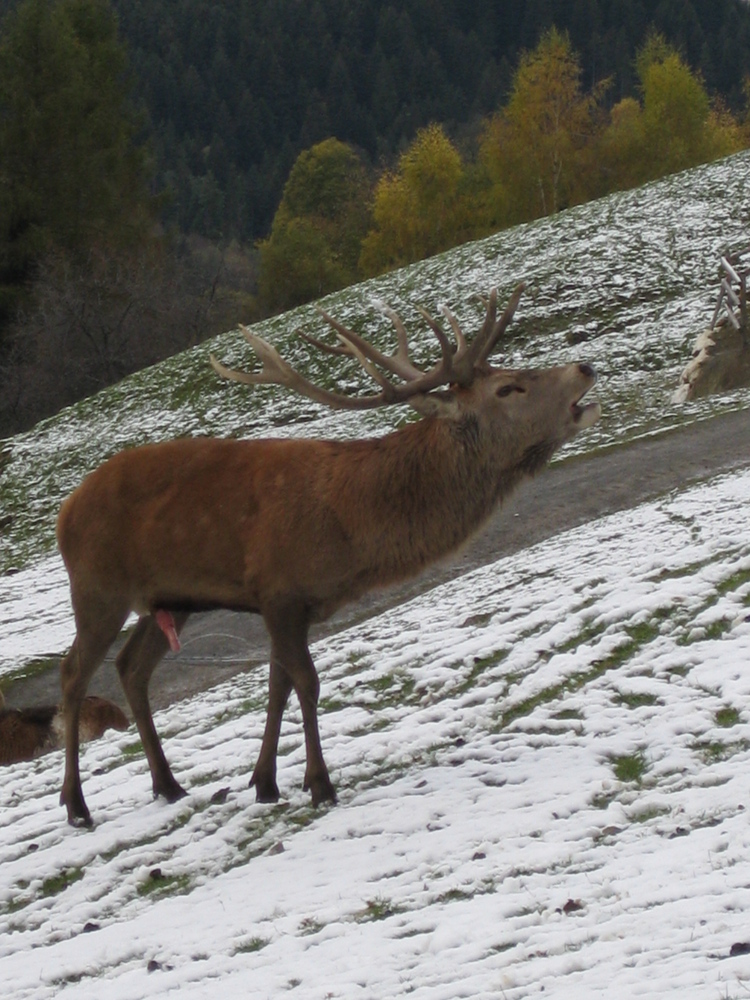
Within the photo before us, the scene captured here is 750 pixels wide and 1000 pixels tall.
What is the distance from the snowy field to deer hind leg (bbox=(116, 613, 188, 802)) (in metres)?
0.17

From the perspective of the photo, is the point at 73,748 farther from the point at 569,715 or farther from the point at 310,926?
the point at 569,715

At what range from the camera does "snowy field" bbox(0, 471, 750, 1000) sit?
4.67 meters

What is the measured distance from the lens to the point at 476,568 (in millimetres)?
12375

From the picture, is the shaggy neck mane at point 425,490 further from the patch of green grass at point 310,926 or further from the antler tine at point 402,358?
the patch of green grass at point 310,926

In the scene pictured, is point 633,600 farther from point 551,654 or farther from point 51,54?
point 51,54

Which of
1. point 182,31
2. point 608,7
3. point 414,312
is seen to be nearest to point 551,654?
point 414,312

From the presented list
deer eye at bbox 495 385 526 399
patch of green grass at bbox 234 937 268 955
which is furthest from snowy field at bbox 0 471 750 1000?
deer eye at bbox 495 385 526 399

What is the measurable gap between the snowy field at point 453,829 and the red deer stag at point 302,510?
1.74ft

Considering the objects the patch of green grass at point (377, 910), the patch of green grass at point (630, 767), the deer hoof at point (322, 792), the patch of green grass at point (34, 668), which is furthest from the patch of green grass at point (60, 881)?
the patch of green grass at point (34, 668)

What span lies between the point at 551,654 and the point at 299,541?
7.50 ft

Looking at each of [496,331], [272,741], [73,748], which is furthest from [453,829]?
[496,331]

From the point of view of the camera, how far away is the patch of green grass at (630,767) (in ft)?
20.1

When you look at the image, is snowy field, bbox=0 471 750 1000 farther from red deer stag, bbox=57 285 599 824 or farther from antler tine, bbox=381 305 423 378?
antler tine, bbox=381 305 423 378

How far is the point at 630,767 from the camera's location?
6246 mm
